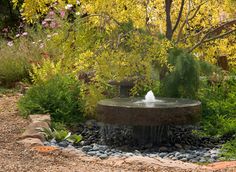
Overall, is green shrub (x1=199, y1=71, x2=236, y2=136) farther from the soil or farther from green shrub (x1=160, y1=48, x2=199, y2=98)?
the soil

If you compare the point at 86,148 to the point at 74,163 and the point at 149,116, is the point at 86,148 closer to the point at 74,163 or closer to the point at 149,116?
the point at 149,116

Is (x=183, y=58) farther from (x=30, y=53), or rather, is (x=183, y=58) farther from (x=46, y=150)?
(x=30, y=53)

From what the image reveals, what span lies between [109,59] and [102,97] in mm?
602

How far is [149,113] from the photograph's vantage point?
652 centimetres

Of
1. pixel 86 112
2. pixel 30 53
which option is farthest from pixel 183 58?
pixel 30 53

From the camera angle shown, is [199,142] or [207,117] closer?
[199,142]

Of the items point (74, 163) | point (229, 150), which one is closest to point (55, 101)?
point (229, 150)

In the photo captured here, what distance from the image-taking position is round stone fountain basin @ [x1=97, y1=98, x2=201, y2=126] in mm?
6523

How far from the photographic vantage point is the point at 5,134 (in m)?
6.59

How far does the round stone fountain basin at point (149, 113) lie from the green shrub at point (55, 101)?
126cm

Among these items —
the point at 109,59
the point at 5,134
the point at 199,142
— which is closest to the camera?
the point at 5,134

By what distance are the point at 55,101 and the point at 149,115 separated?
78.9 inches

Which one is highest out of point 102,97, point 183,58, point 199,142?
point 183,58

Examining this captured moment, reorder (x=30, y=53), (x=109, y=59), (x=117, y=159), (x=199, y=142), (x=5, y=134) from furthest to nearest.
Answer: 1. (x=30, y=53)
2. (x=109, y=59)
3. (x=199, y=142)
4. (x=5, y=134)
5. (x=117, y=159)
